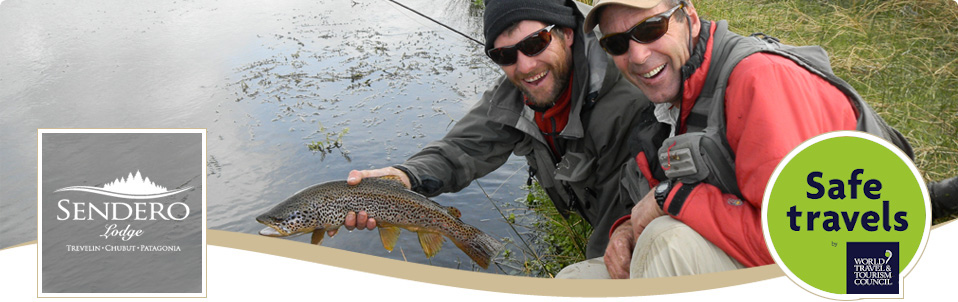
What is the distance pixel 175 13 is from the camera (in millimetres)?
9258

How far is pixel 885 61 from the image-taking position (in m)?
5.22

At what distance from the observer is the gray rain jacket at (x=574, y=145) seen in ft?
10.5

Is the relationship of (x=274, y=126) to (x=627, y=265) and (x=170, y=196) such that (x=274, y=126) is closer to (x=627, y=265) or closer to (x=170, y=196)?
(x=170, y=196)

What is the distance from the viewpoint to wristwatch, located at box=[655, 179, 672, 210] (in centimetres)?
251

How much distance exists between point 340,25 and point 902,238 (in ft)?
25.5

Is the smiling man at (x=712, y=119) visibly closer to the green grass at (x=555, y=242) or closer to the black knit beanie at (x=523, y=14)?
the black knit beanie at (x=523, y=14)

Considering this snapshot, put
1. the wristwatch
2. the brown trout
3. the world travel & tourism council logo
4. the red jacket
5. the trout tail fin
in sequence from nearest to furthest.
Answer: the red jacket
the wristwatch
the world travel & tourism council logo
the brown trout
the trout tail fin

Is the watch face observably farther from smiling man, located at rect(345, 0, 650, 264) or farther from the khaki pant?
smiling man, located at rect(345, 0, 650, 264)

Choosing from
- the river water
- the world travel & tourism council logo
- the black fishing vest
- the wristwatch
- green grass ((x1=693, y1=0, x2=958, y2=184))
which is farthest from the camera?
the river water

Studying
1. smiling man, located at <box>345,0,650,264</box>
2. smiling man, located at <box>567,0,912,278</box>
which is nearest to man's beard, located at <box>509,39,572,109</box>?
smiling man, located at <box>345,0,650,264</box>

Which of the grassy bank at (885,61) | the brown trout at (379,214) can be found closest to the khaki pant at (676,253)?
the brown trout at (379,214)

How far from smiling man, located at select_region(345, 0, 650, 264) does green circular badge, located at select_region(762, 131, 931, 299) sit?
3.04ft

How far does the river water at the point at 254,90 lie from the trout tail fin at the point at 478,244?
0.76m

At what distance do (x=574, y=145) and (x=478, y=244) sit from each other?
671mm
